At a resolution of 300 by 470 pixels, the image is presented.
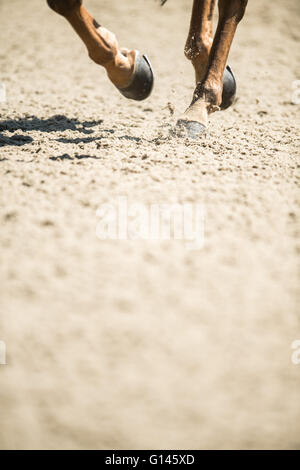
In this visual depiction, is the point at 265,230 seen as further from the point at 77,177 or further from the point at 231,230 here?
the point at 77,177

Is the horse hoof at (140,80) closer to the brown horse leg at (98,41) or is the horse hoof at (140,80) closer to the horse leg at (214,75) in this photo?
the brown horse leg at (98,41)

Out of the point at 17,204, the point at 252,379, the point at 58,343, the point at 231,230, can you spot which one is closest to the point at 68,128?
the point at 17,204

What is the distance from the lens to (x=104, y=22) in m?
4.96

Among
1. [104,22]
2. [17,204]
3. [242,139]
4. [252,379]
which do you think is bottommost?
[252,379]

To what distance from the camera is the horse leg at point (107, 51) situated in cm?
165

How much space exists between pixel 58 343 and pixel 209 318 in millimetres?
388

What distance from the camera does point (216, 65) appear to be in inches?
76.5
